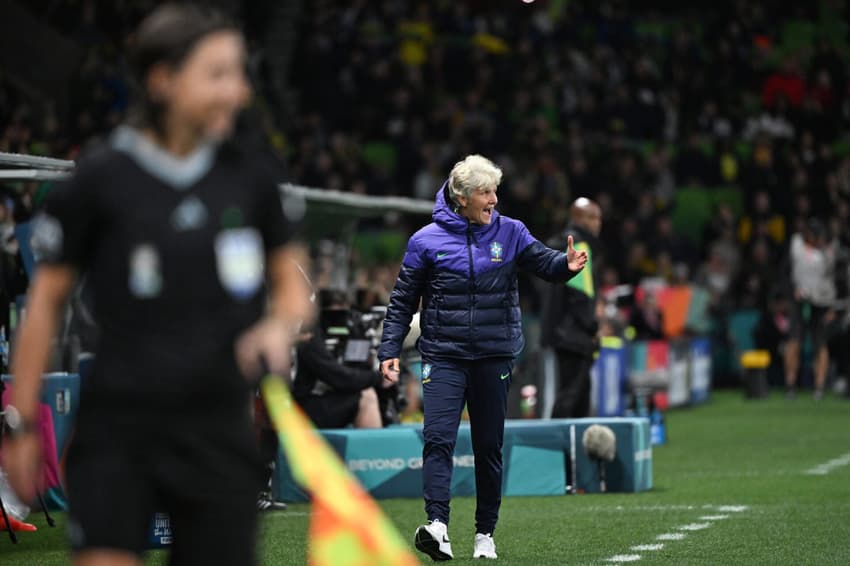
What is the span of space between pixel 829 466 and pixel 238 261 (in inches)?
423

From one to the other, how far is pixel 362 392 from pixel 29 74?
13.0m

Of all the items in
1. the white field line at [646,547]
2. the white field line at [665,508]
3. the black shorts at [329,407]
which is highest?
the black shorts at [329,407]

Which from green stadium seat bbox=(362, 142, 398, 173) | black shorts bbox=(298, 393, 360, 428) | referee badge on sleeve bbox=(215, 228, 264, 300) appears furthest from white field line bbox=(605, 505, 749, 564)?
green stadium seat bbox=(362, 142, 398, 173)

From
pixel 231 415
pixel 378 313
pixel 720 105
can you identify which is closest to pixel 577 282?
pixel 378 313

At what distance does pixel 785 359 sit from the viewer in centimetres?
2477

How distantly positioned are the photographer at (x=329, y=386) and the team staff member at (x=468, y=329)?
319 cm

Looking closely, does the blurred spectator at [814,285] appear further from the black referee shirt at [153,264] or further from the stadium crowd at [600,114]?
the black referee shirt at [153,264]

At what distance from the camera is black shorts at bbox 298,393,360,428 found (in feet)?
41.4

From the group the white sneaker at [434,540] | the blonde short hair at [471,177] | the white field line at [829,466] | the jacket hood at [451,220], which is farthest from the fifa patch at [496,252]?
the white field line at [829,466]

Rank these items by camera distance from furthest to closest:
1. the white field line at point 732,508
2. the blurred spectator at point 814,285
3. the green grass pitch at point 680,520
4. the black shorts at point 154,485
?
the blurred spectator at point 814,285 < the white field line at point 732,508 < the green grass pitch at point 680,520 < the black shorts at point 154,485

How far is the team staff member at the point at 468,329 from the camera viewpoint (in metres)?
8.94

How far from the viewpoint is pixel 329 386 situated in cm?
1254

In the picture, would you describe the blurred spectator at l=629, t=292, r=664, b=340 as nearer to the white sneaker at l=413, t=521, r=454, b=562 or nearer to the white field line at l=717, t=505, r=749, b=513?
the white field line at l=717, t=505, r=749, b=513

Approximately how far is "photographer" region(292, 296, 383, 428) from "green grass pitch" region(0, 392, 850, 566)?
2.87ft
